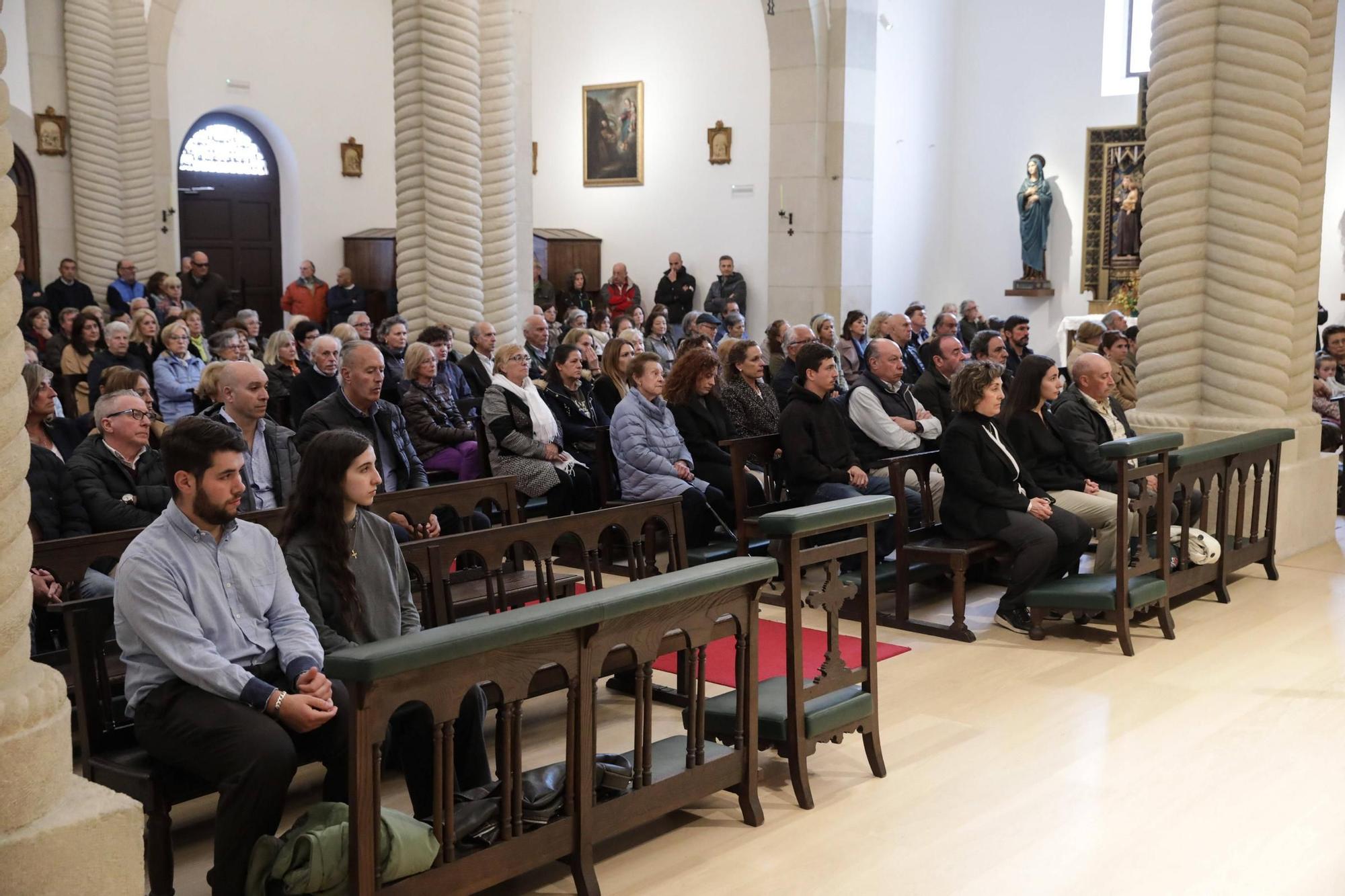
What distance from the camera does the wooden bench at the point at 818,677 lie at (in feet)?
12.7

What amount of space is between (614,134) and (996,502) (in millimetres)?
12216

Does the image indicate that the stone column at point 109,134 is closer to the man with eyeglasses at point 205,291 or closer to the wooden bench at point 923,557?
the man with eyeglasses at point 205,291

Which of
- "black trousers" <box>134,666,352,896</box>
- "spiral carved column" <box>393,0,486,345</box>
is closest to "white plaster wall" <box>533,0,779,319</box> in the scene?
"spiral carved column" <box>393,0,486,345</box>

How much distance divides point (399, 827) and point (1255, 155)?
19.0ft

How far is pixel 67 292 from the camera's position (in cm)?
1230

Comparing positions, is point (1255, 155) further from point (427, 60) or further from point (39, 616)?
point (39, 616)

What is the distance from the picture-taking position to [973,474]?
233 inches

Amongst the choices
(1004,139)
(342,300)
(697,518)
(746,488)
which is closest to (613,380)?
(697,518)

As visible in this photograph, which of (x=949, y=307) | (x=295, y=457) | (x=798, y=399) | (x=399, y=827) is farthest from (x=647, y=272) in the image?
(x=399, y=827)

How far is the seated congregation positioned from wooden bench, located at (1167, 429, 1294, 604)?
0.03 meters

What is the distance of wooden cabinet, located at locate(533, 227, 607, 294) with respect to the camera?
16672 mm

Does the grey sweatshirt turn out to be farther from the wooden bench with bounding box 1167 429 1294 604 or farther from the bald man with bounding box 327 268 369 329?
the bald man with bounding box 327 268 369 329

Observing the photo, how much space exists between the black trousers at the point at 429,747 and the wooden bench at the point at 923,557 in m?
2.71

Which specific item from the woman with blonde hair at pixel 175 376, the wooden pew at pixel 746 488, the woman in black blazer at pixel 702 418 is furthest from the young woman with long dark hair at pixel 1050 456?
the woman with blonde hair at pixel 175 376
